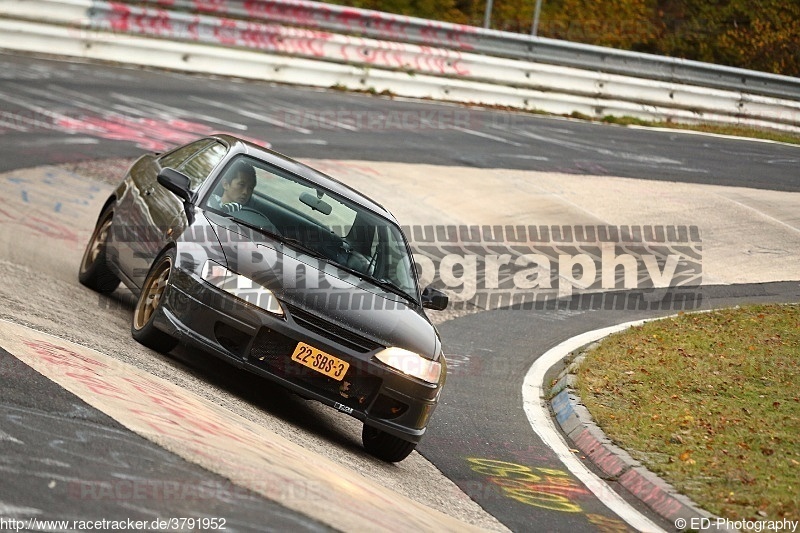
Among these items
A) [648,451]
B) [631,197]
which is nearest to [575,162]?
[631,197]

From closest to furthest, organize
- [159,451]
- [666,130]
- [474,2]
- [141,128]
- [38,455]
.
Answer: [38,455], [159,451], [141,128], [666,130], [474,2]

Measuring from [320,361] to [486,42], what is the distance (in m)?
18.3

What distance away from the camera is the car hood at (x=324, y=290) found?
23.7 feet

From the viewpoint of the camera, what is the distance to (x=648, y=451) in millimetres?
8195

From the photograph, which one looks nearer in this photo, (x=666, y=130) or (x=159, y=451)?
(x=159, y=451)

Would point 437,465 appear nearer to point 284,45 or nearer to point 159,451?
point 159,451

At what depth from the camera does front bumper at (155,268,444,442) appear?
709cm

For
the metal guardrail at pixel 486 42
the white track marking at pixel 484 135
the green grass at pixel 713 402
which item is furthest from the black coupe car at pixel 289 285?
the metal guardrail at pixel 486 42

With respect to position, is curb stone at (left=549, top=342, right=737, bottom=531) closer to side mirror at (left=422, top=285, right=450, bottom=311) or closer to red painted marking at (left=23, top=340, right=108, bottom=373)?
side mirror at (left=422, top=285, right=450, bottom=311)

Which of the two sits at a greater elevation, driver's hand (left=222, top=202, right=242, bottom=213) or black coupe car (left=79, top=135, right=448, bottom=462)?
driver's hand (left=222, top=202, right=242, bottom=213)

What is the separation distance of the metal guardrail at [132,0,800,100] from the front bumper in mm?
15837

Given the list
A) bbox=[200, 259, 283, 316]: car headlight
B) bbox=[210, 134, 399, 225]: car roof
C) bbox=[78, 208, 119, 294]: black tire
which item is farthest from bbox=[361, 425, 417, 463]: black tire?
bbox=[78, 208, 119, 294]: black tire

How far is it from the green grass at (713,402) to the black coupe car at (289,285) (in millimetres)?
1854

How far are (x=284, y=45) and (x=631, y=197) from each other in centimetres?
793
